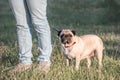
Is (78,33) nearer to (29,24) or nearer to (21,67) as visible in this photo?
(29,24)

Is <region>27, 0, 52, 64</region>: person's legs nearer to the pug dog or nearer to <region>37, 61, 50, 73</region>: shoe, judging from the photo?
<region>37, 61, 50, 73</region>: shoe

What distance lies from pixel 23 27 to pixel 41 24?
0.34m

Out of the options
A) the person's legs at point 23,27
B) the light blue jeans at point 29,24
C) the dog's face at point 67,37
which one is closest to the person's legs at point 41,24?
the light blue jeans at point 29,24

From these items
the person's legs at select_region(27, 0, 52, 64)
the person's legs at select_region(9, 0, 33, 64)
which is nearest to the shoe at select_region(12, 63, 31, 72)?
the person's legs at select_region(9, 0, 33, 64)

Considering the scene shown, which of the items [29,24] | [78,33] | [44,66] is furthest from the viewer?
[78,33]

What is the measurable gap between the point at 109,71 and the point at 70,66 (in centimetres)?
70

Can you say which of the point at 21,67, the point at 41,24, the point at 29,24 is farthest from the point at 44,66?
the point at 29,24

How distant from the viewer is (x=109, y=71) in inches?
343

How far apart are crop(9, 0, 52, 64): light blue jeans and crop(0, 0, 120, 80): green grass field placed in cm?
29

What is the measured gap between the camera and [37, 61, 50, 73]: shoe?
27.9ft

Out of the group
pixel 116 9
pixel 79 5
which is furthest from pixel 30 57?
pixel 79 5

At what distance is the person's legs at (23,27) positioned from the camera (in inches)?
343

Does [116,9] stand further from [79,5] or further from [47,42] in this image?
[47,42]

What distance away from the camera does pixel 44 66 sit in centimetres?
861
